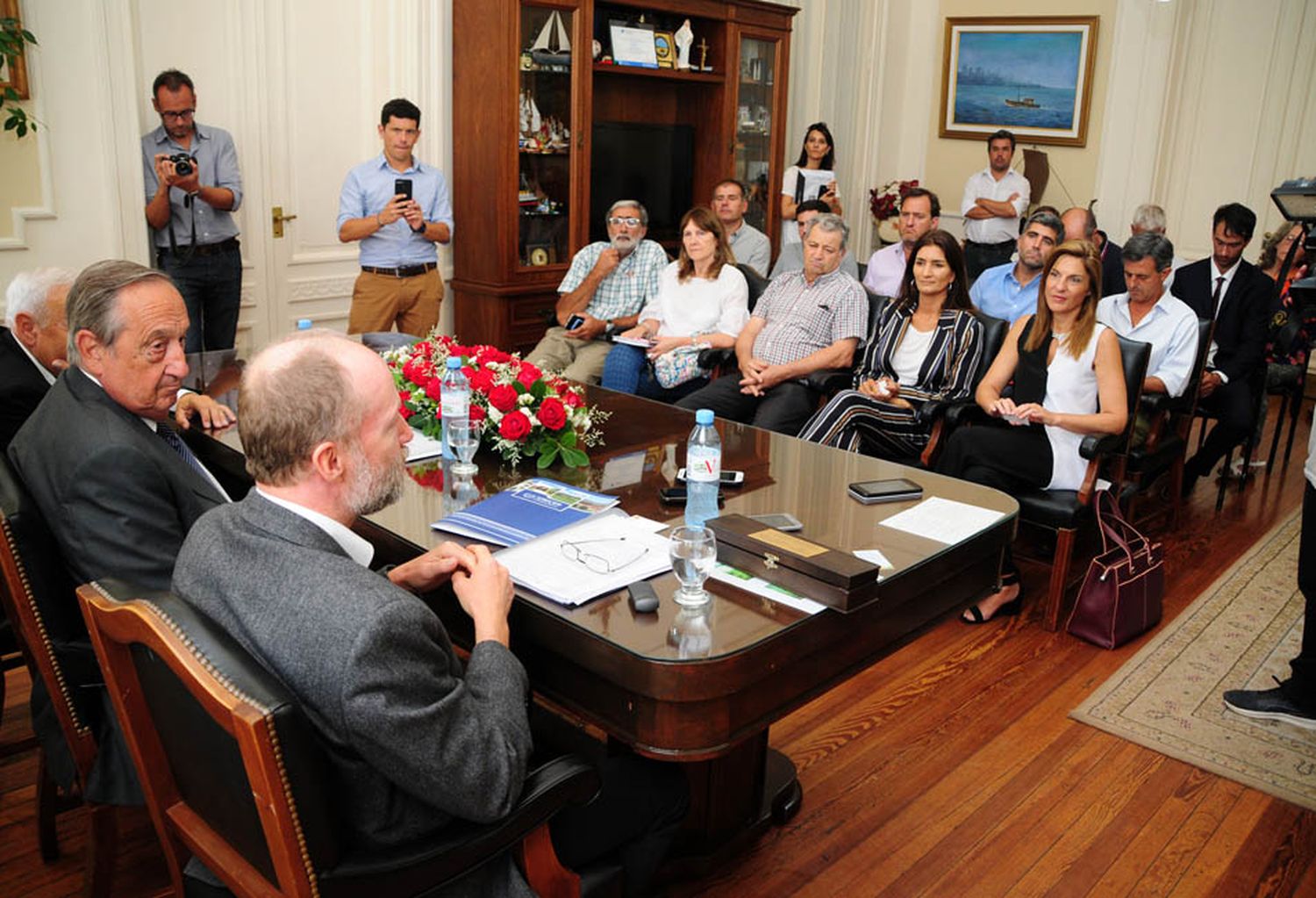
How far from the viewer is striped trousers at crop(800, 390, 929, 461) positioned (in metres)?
3.82

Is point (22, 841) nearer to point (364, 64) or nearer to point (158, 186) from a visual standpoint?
point (158, 186)

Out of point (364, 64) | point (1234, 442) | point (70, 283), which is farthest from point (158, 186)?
point (1234, 442)

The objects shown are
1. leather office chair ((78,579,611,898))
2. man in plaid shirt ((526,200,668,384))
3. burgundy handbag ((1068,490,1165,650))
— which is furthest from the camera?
man in plaid shirt ((526,200,668,384))

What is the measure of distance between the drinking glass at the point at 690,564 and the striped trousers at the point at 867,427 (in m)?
2.06

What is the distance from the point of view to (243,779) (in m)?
1.28

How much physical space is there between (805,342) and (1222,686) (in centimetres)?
191

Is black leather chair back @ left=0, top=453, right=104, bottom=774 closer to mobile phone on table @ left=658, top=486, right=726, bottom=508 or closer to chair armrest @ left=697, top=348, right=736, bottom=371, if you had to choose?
mobile phone on table @ left=658, top=486, right=726, bottom=508

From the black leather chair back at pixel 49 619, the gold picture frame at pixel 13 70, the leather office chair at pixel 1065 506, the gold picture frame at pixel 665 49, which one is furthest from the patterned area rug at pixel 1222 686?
the gold picture frame at pixel 13 70

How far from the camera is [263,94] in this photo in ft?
16.2

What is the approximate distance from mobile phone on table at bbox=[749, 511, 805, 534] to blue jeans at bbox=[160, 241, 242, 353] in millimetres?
3477

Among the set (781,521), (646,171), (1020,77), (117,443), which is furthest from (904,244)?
(117,443)

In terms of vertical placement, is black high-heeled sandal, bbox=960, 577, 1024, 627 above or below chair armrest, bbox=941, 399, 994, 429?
below

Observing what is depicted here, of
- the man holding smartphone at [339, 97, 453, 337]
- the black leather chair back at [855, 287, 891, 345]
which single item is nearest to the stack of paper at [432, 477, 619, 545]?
the black leather chair back at [855, 287, 891, 345]

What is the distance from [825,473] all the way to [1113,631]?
1456mm
